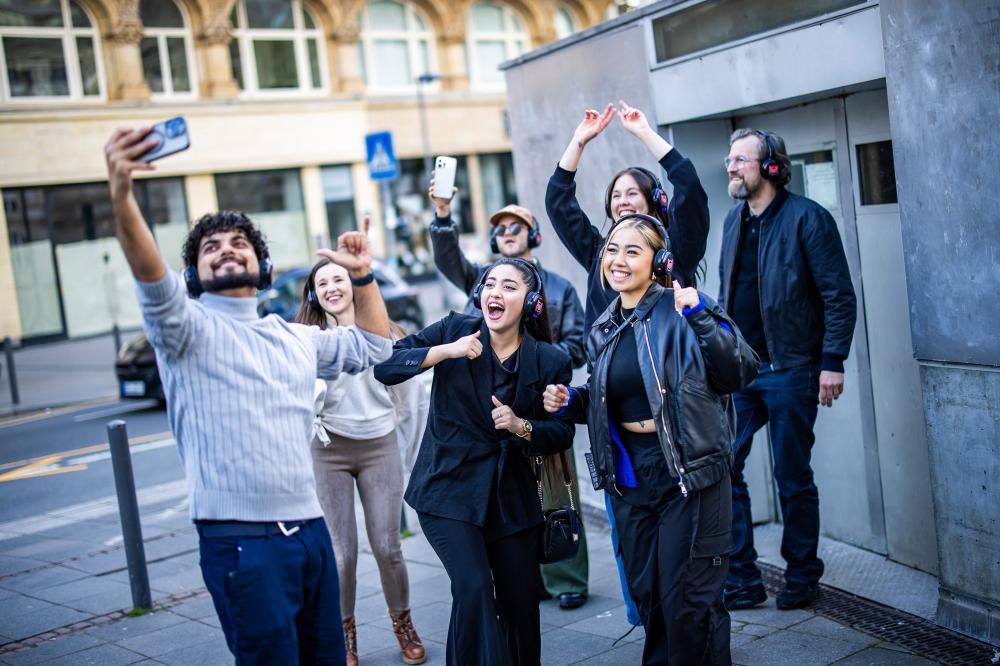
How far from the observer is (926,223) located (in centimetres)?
484

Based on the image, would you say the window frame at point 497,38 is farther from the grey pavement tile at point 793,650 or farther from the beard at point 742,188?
the grey pavement tile at point 793,650

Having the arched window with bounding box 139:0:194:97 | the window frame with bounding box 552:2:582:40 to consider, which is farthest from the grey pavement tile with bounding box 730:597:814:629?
the window frame with bounding box 552:2:582:40

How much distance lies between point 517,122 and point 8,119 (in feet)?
67.7

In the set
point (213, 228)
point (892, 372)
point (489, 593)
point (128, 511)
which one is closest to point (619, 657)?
point (489, 593)

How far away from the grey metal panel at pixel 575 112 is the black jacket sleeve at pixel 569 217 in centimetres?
137

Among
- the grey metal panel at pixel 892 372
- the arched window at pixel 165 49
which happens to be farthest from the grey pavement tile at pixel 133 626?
the arched window at pixel 165 49

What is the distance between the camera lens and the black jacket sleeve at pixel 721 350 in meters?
4.02

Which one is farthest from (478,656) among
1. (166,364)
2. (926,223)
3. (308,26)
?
(308,26)

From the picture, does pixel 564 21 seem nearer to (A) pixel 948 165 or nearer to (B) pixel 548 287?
(B) pixel 548 287

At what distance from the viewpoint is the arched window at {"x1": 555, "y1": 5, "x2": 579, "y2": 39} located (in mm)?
35531

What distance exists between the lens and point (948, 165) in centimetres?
467

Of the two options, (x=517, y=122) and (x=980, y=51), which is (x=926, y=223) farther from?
(x=517, y=122)

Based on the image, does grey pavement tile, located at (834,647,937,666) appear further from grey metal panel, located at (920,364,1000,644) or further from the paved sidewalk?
grey metal panel, located at (920,364,1000,644)

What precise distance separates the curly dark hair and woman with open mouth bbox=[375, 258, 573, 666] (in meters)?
0.97
